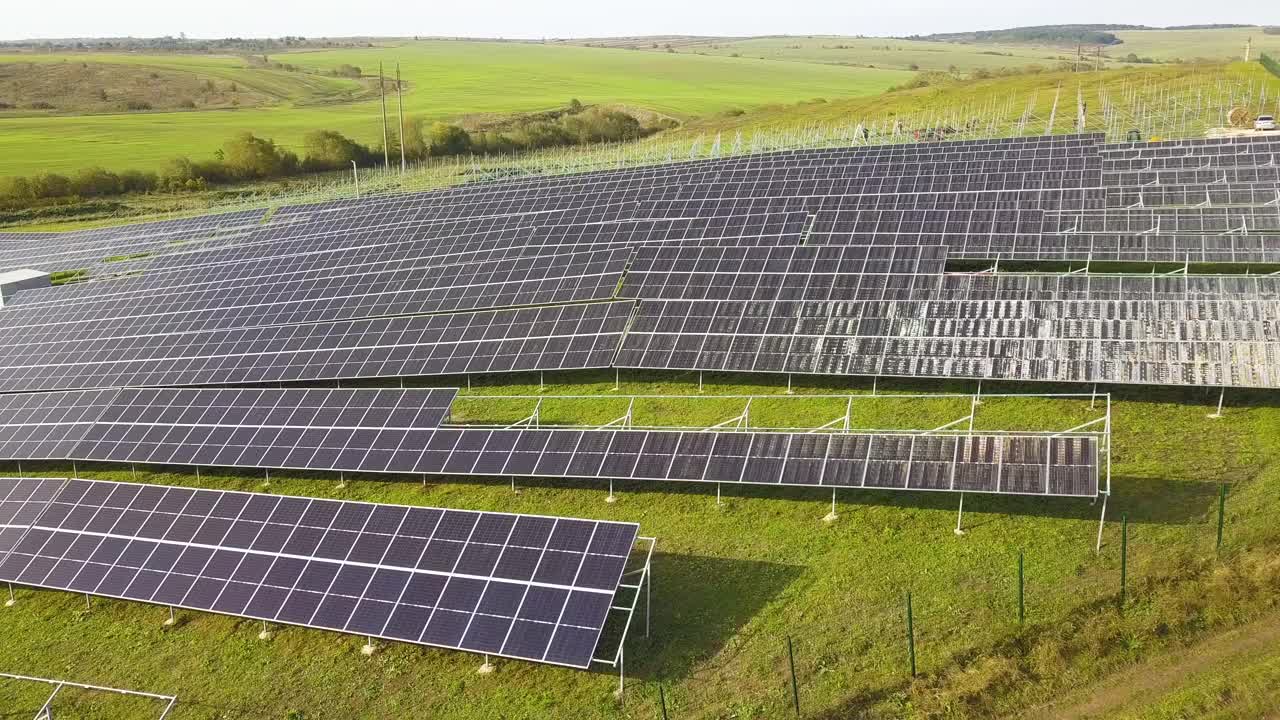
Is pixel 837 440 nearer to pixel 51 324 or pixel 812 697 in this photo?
pixel 812 697

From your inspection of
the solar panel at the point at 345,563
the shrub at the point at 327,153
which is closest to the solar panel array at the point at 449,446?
the solar panel at the point at 345,563

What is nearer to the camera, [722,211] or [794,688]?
[794,688]

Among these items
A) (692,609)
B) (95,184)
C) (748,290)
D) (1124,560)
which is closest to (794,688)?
(692,609)

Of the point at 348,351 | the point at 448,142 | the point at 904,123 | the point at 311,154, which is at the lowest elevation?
the point at 348,351

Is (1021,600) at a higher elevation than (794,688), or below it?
higher

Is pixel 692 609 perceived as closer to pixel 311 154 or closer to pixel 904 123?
pixel 904 123

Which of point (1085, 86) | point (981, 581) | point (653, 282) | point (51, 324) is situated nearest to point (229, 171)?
point (51, 324)
